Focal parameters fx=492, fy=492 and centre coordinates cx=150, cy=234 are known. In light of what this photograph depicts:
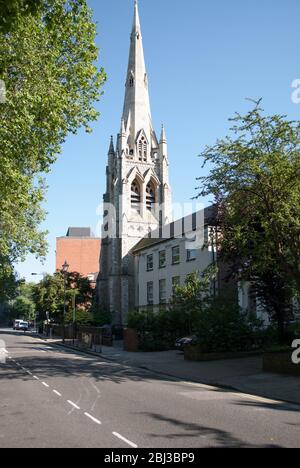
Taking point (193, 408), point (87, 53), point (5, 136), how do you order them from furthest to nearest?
1. point (87, 53)
2. point (5, 136)
3. point (193, 408)

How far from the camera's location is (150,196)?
71250mm

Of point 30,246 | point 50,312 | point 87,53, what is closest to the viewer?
point 87,53

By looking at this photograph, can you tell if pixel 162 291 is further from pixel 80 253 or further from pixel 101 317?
pixel 80 253

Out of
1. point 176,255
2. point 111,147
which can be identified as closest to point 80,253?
point 111,147

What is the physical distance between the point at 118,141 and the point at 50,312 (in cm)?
2562

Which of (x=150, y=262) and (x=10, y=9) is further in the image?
(x=150, y=262)

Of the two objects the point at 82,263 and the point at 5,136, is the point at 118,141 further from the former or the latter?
the point at 5,136

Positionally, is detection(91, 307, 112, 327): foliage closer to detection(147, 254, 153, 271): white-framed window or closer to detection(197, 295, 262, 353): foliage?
detection(147, 254, 153, 271): white-framed window

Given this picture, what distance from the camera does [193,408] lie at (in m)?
12.3

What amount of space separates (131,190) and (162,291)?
2383 cm

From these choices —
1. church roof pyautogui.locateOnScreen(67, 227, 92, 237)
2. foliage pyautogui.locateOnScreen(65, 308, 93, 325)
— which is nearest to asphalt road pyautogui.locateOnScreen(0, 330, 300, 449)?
foliage pyautogui.locateOnScreen(65, 308, 93, 325)

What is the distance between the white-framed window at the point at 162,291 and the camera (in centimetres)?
4878

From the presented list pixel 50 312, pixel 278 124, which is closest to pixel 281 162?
pixel 278 124
